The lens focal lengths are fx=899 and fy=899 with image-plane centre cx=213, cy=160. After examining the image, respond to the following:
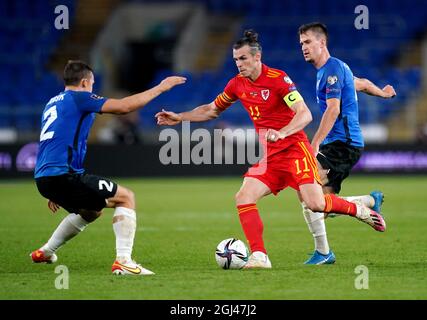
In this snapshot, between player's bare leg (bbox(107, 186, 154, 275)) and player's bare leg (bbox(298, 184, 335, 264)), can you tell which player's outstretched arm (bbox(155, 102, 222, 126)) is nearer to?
player's bare leg (bbox(107, 186, 154, 275))

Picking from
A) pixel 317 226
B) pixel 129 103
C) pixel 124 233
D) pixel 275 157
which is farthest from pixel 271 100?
pixel 124 233

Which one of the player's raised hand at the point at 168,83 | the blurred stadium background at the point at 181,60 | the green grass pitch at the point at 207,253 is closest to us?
the green grass pitch at the point at 207,253

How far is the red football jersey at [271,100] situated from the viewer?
902cm

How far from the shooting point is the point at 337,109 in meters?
9.37

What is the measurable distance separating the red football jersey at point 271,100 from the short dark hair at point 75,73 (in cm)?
172

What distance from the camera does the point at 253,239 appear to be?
892cm

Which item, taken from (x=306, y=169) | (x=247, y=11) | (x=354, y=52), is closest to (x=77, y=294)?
(x=306, y=169)

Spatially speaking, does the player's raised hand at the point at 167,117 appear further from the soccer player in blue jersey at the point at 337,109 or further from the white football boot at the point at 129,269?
the white football boot at the point at 129,269

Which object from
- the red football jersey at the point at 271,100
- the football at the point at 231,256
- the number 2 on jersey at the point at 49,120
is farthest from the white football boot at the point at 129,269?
the red football jersey at the point at 271,100

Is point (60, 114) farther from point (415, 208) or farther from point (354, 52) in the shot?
point (354, 52)

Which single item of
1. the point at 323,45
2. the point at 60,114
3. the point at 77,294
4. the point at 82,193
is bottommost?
the point at 77,294

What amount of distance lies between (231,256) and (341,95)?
7.31 feet
